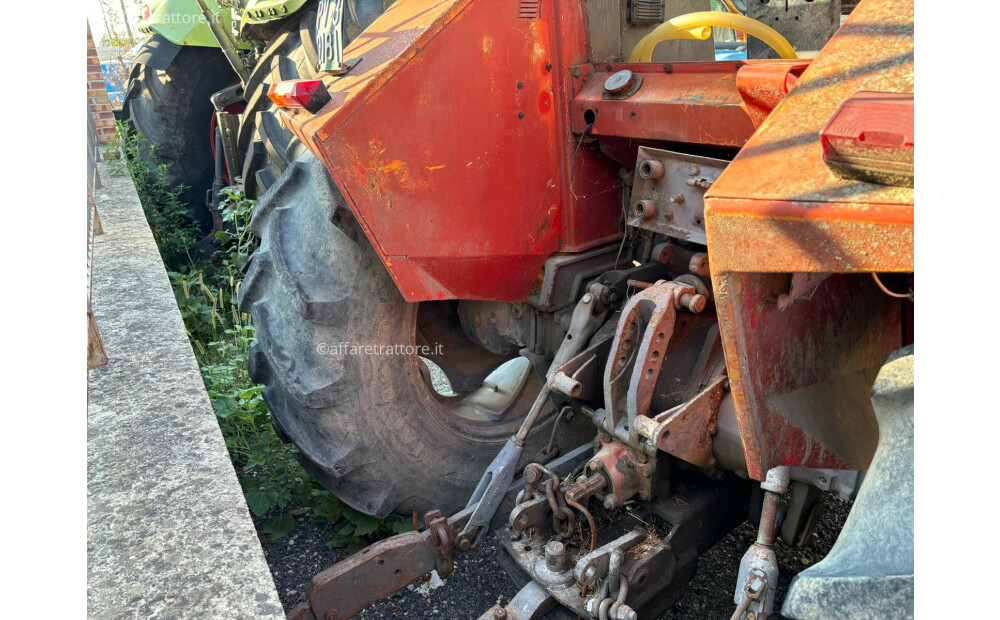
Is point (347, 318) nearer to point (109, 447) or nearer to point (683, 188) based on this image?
point (109, 447)

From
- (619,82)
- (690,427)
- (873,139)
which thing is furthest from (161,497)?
(873,139)

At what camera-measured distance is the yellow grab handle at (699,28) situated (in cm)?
205

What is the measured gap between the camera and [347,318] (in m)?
2.14

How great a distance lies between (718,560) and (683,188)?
1.22 m

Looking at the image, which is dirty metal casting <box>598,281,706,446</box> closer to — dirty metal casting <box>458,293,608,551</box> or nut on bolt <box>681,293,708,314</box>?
nut on bolt <box>681,293,708,314</box>

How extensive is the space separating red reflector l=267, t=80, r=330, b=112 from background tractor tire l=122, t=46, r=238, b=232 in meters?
4.30

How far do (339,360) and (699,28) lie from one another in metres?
1.38

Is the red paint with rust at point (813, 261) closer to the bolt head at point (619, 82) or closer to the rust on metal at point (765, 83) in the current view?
the rust on metal at point (765, 83)

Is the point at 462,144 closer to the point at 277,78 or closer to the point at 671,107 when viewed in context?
the point at 671,107

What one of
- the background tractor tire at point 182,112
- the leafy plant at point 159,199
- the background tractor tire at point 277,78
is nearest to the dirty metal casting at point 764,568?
the background tractor tire at point 277,78

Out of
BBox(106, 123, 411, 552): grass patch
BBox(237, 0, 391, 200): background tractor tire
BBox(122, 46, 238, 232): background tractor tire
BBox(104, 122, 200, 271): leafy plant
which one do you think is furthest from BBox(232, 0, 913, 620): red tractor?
BBox(122, 46, 238, 232): background tractor tire

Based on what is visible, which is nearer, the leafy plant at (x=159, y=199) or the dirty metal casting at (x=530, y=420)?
the dirty metal casting at (x=530, y=420)

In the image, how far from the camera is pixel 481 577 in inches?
97.1

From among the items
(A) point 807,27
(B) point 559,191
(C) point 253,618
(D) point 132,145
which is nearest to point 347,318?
(B) point 559,191
